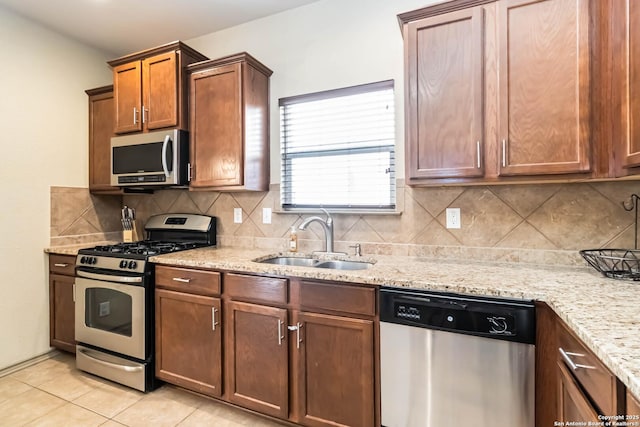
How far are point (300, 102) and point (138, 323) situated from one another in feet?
6.33

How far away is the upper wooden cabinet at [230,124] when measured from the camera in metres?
2.35

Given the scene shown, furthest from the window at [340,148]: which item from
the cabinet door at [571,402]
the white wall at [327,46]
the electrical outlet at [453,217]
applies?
the cabinet door at [571,402]

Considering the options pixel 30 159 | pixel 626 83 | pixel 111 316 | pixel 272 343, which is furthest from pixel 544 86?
pixel 30 159

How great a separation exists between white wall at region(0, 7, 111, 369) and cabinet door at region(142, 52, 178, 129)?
0.89 m

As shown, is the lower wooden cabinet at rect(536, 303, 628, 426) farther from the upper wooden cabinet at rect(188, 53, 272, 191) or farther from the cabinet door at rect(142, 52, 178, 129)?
the cabinet door at rect(142, 52, 178, 129)

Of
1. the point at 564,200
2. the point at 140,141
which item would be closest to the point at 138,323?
the point at 140,141

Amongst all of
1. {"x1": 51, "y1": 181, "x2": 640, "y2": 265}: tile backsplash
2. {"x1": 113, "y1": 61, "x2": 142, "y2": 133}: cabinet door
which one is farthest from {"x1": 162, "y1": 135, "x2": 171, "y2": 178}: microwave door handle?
{"x1": 51, "y1": 181, "x2": 640, "y2": 265}: tile backsplash

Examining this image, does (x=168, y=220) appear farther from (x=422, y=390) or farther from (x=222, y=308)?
(x=422, y=390)

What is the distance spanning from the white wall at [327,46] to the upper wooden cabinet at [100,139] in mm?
1244

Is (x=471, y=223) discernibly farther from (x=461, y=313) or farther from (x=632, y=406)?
(x=632, y=406)

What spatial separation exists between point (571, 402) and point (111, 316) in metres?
2.63

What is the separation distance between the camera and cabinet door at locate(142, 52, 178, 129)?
8.17 ft

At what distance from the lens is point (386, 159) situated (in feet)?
7.36

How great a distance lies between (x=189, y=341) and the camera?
2.06m
